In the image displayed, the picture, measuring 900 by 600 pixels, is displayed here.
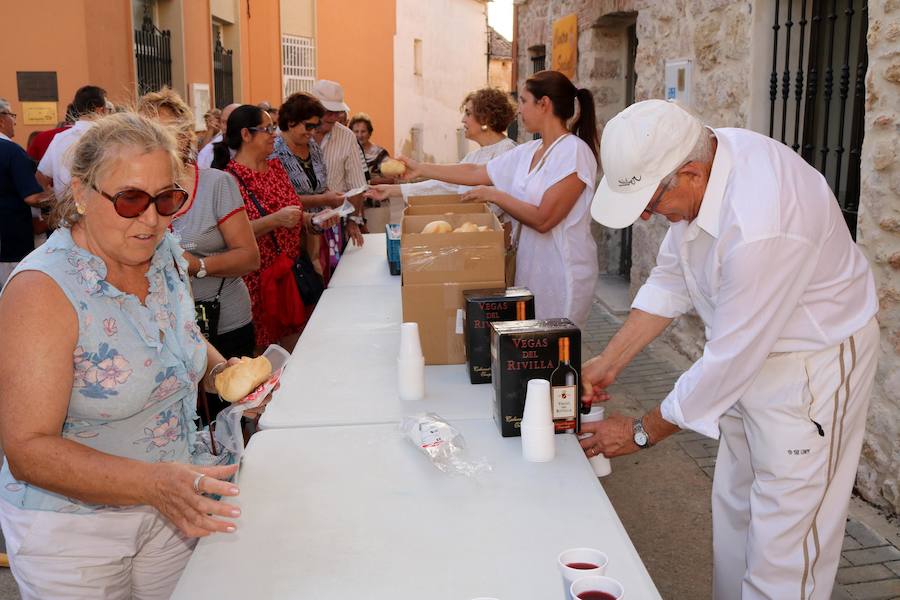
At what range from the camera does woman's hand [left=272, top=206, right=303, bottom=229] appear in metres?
3.89

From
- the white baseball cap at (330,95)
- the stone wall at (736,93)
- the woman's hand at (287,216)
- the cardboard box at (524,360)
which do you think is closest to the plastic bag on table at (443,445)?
the cardboard box at (524,360)

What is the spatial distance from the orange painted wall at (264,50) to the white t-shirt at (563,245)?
1322 cm

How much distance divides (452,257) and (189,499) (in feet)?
4.56

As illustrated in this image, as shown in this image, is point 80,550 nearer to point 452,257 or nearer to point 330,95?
point 452,257

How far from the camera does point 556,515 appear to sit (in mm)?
1805

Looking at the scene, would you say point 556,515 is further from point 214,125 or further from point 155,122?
point 214,125

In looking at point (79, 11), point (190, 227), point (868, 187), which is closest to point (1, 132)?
point (79, 11)

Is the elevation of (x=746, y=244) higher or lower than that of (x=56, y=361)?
higher

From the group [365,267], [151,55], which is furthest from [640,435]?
[151,55]

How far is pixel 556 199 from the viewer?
139 inches

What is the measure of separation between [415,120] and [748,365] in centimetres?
2304

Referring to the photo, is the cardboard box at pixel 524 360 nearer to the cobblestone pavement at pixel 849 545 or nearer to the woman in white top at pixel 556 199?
the cobblestone pavement at pixel 849 545

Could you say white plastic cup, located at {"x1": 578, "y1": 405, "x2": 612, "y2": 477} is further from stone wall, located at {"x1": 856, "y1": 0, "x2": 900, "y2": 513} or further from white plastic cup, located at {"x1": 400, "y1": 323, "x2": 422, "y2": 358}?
stone wall, located at {"x1": 856, "y1": 0, "x2": 900, "y2": 513}

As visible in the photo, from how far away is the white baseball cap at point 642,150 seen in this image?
1.80 meters
